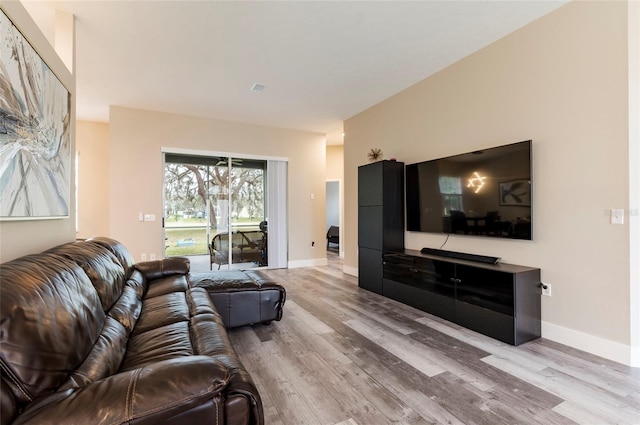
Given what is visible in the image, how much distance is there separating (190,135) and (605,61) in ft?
18.3

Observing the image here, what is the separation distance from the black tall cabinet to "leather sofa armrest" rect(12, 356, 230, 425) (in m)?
3.28

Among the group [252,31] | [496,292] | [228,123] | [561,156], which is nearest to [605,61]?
[561,156]

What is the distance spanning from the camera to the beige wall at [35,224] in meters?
1.54

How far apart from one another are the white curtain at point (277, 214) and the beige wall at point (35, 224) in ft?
11.8

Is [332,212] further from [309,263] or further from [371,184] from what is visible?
[371,184]

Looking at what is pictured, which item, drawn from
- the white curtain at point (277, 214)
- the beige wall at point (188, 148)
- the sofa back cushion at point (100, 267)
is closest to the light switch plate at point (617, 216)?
the sofa back cushion at point (100, 267)

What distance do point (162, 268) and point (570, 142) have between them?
4228mm

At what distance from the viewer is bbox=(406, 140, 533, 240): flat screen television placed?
8.95 feet

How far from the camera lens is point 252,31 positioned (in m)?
2.82

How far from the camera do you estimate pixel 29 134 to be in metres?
1.70

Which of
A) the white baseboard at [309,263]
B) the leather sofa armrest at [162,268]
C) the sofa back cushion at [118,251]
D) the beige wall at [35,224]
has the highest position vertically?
the beige wall at [35,224]

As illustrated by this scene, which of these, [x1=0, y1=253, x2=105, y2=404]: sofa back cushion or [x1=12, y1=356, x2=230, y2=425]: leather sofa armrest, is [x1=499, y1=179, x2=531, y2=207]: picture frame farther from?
[x1=0, y1=253, x2=105, y2=404]: sofa back cushion

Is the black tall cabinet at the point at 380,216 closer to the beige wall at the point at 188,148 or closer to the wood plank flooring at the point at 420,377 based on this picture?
the wood plank flooring at the point at 420,377

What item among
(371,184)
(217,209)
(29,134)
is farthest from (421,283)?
(217,209)
